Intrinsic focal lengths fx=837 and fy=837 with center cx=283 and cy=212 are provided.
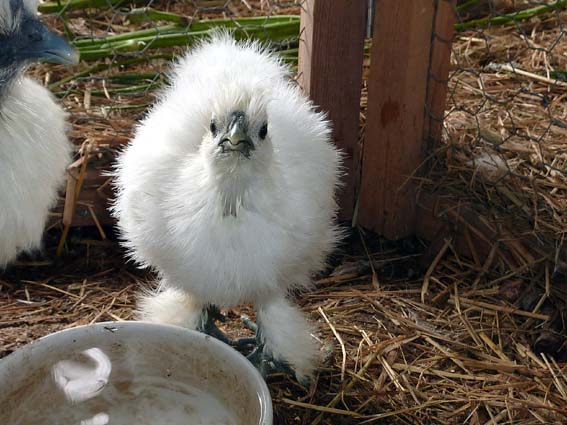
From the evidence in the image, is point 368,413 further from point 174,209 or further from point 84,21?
point 84,21

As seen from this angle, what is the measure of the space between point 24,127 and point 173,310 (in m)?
0.93

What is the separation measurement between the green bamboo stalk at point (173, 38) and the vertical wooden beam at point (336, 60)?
49cm

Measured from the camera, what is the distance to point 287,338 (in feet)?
9.50

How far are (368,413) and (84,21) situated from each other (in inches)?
116

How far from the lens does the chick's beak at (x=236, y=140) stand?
7.80 feet

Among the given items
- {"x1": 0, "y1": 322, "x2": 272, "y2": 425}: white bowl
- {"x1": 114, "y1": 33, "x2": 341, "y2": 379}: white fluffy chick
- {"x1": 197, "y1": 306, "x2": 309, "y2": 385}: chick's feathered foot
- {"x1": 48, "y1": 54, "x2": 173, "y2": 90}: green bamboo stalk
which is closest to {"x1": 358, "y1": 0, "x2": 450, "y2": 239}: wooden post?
{"x1": 114, "y1": 33, "x2": 341, "y2": 379}: white fluffy chick

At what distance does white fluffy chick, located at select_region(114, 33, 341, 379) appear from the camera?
2.50 metres

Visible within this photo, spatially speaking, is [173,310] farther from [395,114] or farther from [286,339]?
[395,114]

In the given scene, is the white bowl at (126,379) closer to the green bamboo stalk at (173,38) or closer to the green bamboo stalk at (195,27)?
the green bamboo stalk at (173,38)

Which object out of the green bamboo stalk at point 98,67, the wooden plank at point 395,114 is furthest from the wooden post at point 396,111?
the green bamboo stalk at point 98,67

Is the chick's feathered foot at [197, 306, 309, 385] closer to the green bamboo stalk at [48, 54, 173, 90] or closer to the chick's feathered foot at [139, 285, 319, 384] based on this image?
the chick's feathered foot at [139, 285, 319, 384]

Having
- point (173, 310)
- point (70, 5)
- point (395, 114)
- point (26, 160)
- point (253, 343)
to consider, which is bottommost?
point (253, 343)

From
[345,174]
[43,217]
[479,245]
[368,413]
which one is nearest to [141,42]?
[345,174]

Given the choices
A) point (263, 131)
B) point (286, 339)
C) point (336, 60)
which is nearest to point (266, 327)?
point (286, 339)
